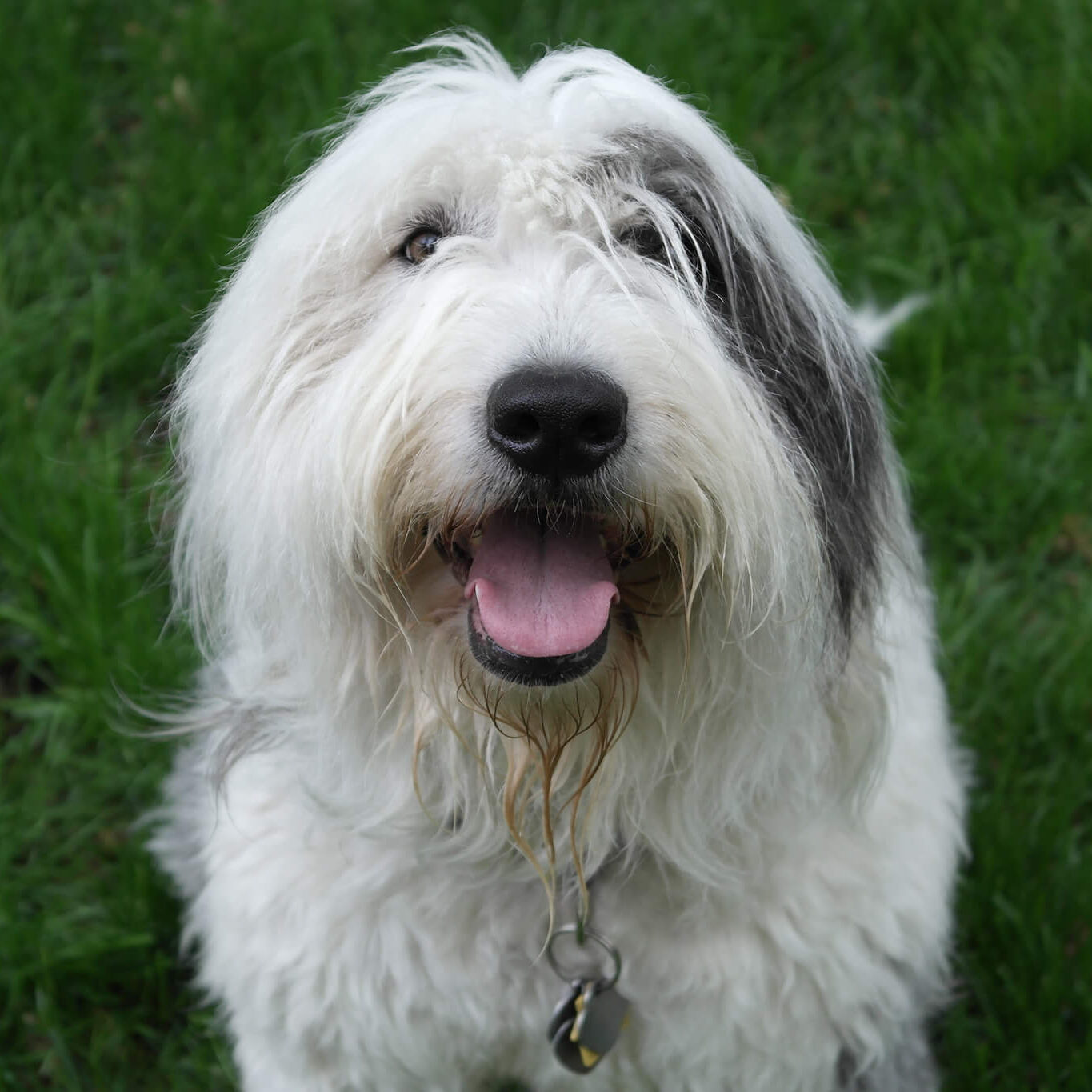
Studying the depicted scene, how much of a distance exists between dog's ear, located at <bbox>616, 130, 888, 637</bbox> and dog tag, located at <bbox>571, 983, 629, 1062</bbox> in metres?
0.72

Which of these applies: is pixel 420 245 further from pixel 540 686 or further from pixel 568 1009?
pixel 568 1009

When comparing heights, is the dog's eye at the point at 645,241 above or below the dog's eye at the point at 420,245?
above

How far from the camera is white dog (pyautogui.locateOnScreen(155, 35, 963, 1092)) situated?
5.96 feet

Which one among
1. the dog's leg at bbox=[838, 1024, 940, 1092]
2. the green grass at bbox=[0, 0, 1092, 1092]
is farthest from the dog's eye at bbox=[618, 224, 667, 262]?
the dog's leg at bbox=[838, 1024, 940, 1092]

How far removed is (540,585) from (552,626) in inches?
2.6

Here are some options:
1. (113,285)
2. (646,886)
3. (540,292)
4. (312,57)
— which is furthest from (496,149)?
(312,57)

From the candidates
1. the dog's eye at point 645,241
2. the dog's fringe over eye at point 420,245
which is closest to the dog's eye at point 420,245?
the dog's fringe over eye at point 420,245

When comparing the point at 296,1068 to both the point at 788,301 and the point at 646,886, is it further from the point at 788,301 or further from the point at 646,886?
the point at 788,301

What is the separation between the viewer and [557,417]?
1725 mm

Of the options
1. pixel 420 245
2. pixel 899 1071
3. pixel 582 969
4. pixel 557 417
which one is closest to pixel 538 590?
pixel 557 417

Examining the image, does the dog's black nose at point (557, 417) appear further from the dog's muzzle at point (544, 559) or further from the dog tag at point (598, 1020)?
the dog tag at point (598, 1020)

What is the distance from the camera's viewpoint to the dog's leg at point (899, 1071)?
8.25ft

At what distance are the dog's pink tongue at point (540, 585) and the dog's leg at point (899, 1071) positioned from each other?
111cm

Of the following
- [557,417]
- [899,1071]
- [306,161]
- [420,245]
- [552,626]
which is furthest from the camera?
[306,161]
